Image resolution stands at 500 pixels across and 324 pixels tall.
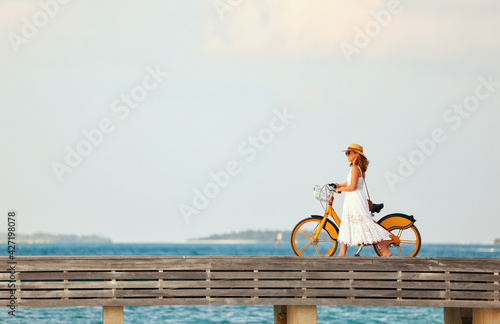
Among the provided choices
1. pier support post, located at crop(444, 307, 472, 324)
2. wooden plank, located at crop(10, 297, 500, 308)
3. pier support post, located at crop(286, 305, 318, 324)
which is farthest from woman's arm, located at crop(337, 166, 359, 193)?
pier support post, located at crop(444, 307, 472, 324)

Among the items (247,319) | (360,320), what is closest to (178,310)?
(247,319)

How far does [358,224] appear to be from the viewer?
37.2ft

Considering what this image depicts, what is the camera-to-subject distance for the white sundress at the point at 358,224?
11297 mm

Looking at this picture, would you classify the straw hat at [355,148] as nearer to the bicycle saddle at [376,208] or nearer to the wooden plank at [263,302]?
the bicycle saddle at [376,208]

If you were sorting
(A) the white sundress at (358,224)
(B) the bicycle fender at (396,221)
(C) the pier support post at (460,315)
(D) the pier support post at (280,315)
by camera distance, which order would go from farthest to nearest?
(D) the pier support post at (280,315) → (C) the pier support post at (460,315) → (B) the bicycle fender at (396,221) → (A) the white sundress at (358,224)

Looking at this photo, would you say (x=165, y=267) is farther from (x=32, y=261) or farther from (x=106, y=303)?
(x=32, y=261)

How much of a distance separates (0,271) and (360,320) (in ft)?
82.0

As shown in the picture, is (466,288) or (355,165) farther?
(355,165)

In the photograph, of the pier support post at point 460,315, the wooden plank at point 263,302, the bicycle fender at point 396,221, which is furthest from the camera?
the pier support post at point 460,315

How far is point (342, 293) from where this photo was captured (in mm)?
10617

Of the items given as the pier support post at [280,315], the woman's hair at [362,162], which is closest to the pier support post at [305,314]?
the pier support post at [280,315]

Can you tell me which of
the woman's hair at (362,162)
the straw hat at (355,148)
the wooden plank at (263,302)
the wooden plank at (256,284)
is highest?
the straw hat at (355,148)

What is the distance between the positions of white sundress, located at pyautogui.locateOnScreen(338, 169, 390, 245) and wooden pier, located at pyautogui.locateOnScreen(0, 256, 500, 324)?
668 millimetres

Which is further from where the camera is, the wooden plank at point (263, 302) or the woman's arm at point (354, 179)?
the woman's arm at point (354, 179)
